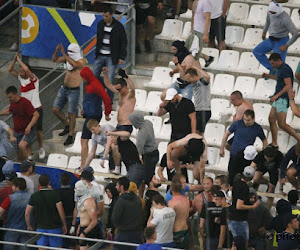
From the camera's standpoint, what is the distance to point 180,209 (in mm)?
16156

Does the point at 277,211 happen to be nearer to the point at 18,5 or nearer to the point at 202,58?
the point at 202,58

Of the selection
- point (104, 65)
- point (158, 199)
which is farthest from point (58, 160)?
point (158, 199)

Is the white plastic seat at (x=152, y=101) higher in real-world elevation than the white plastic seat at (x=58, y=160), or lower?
higher

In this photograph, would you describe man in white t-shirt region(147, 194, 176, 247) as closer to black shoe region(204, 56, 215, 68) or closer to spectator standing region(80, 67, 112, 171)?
spectator standing region(80, 67, 112, 171)

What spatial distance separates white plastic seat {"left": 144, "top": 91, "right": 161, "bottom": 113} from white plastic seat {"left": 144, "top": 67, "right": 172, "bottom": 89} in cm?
25

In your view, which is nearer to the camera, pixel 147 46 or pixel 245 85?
pixel 245 85

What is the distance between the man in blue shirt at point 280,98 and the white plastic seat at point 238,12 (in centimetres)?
290

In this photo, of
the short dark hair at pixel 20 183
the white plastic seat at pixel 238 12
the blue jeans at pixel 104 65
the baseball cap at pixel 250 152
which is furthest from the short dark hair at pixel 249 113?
the white plastic seat at pixel 238 12

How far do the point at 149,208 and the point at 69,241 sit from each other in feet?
3.94

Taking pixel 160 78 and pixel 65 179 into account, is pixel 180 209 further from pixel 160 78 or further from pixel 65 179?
pixel 160 78

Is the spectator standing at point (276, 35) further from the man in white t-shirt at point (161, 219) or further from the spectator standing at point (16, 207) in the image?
the spectator standing at point (16, 207)

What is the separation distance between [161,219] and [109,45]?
466 cm

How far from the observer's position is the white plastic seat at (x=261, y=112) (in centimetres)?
1900

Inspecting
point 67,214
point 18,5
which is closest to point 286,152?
point 67,214
